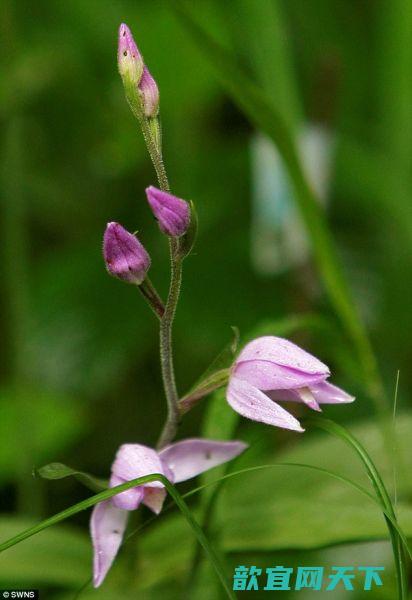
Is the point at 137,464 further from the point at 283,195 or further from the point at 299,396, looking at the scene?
the point at 283,195

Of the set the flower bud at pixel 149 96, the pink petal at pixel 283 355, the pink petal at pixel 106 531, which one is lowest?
the pink petal at pixel 106 531

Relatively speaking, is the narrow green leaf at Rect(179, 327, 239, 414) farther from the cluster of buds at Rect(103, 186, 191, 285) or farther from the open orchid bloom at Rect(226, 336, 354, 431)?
the cluster of buds at Rect(103, 186, 191, 285)

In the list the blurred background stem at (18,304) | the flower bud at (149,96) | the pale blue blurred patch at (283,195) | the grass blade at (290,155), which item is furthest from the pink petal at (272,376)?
the pale blue blurred patch at (283,195)

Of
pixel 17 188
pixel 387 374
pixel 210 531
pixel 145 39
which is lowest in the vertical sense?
pixel 387 374

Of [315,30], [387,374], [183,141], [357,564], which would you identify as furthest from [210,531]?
[315,30]

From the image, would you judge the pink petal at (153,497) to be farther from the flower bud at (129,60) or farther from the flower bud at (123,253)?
the flower bud at (129,60)

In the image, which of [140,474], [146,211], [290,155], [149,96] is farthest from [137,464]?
[146,211]

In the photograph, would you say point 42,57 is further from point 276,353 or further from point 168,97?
→ point 276,353
